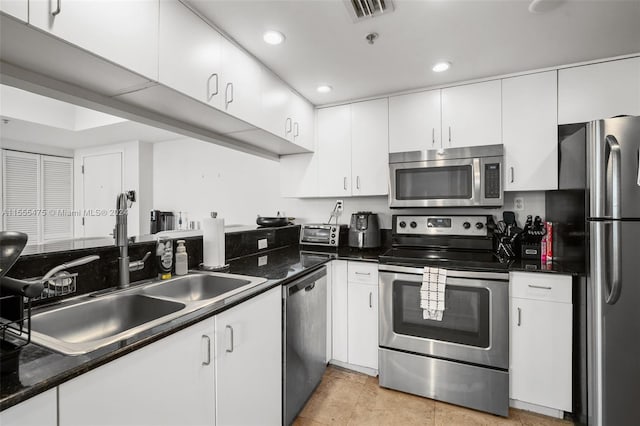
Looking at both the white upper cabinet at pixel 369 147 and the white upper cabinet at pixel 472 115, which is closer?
the white upper cabinet at pixel 472 115

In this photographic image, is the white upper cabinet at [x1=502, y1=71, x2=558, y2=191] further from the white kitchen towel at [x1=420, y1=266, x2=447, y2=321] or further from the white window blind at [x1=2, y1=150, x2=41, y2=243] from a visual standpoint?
the white window blind at [x1=2, y1=150, x2=41, y2=243]

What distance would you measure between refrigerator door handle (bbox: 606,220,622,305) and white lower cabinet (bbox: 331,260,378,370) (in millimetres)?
1296

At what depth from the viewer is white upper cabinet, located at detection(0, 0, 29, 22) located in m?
0.84

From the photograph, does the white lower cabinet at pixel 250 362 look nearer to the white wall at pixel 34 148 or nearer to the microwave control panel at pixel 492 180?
the microwave control panel at pixel 492 180

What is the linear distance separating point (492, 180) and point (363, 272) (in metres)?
1.17

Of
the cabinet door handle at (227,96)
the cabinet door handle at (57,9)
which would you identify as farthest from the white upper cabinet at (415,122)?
the cabinet door handle at (57,9)

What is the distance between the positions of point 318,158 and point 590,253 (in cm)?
207

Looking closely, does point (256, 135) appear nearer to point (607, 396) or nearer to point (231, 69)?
point (231, 69)

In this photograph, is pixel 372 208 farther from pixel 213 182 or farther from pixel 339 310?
pixel 213 182

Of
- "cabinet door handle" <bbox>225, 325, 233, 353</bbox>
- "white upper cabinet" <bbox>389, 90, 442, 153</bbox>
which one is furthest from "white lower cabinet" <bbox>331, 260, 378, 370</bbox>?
"cabinet door handle" <bbox>225, 325, 233, 353</bbox>

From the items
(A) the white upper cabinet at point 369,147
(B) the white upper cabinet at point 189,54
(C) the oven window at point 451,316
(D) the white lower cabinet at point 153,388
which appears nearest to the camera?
(D) the white lower cabinet at point 153,388

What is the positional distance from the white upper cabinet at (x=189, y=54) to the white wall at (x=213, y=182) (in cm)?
165

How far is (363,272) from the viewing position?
2230mm

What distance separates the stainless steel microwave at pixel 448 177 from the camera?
2.16 meters
